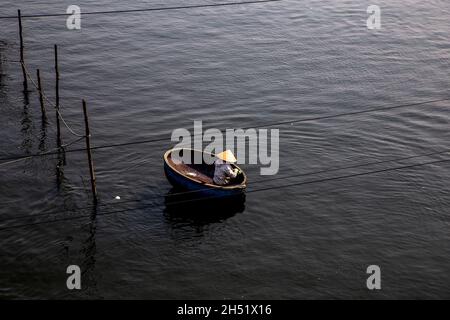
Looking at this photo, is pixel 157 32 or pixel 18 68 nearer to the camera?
pixel 18 68

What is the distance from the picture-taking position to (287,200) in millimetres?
37938

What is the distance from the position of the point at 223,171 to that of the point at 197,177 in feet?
9.01

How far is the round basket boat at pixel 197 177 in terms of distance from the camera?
35188mm

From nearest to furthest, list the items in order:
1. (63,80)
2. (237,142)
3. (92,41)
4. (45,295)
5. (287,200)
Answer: (45,295), (287,200), (237,142), (63,80), (92,41)

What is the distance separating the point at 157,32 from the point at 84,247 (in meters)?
36.8

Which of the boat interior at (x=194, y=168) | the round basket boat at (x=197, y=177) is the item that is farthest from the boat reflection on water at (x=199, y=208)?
the boat interior at (x=194, y=168)

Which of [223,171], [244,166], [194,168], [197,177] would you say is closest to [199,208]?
[197,177]

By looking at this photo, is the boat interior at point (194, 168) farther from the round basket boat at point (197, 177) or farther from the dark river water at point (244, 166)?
the dark river water at point (244, 166)

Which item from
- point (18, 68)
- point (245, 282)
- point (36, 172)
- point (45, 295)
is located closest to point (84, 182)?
point (36, 172)

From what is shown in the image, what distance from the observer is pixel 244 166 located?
1622 inches

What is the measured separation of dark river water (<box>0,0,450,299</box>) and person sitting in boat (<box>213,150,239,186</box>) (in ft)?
5.25

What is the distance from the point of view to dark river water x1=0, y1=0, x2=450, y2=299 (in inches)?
1243
